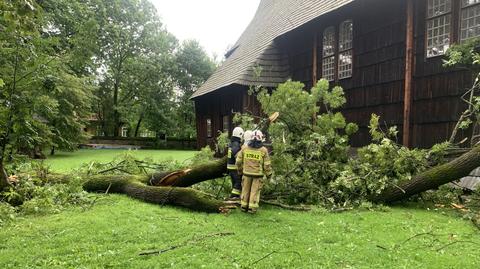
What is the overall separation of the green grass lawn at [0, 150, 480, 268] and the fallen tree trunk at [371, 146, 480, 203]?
464 mm

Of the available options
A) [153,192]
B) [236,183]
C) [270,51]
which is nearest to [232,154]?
[236,183]

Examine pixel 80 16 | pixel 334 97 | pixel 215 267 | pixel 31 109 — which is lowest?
pixel 215 267

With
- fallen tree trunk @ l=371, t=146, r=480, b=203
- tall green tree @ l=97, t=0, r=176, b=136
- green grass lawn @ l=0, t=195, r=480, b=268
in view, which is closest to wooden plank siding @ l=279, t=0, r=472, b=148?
fallen tree trunk @ l=371, t=146, r=480, b=203

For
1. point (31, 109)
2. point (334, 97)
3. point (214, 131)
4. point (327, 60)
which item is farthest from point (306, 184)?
point (214, 131)

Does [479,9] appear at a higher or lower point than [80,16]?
lower

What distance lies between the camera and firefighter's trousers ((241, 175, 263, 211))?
6.96m

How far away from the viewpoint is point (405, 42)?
35.1 ft

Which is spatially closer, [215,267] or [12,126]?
[215,267]

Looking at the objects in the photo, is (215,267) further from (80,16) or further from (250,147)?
(80,16)

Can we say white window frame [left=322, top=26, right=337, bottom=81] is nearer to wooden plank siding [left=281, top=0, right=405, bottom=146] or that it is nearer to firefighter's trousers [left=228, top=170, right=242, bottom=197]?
wooden plank siding [left=281, top=0, right=405, bottom=146]

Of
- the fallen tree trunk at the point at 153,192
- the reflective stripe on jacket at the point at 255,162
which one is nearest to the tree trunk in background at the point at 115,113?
the fallen tree trunk at the point at 153,192

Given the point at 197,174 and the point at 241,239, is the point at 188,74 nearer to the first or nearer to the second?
the point at 197,174

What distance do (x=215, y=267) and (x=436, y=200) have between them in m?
5.71

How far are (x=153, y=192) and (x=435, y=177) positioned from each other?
211 inches
